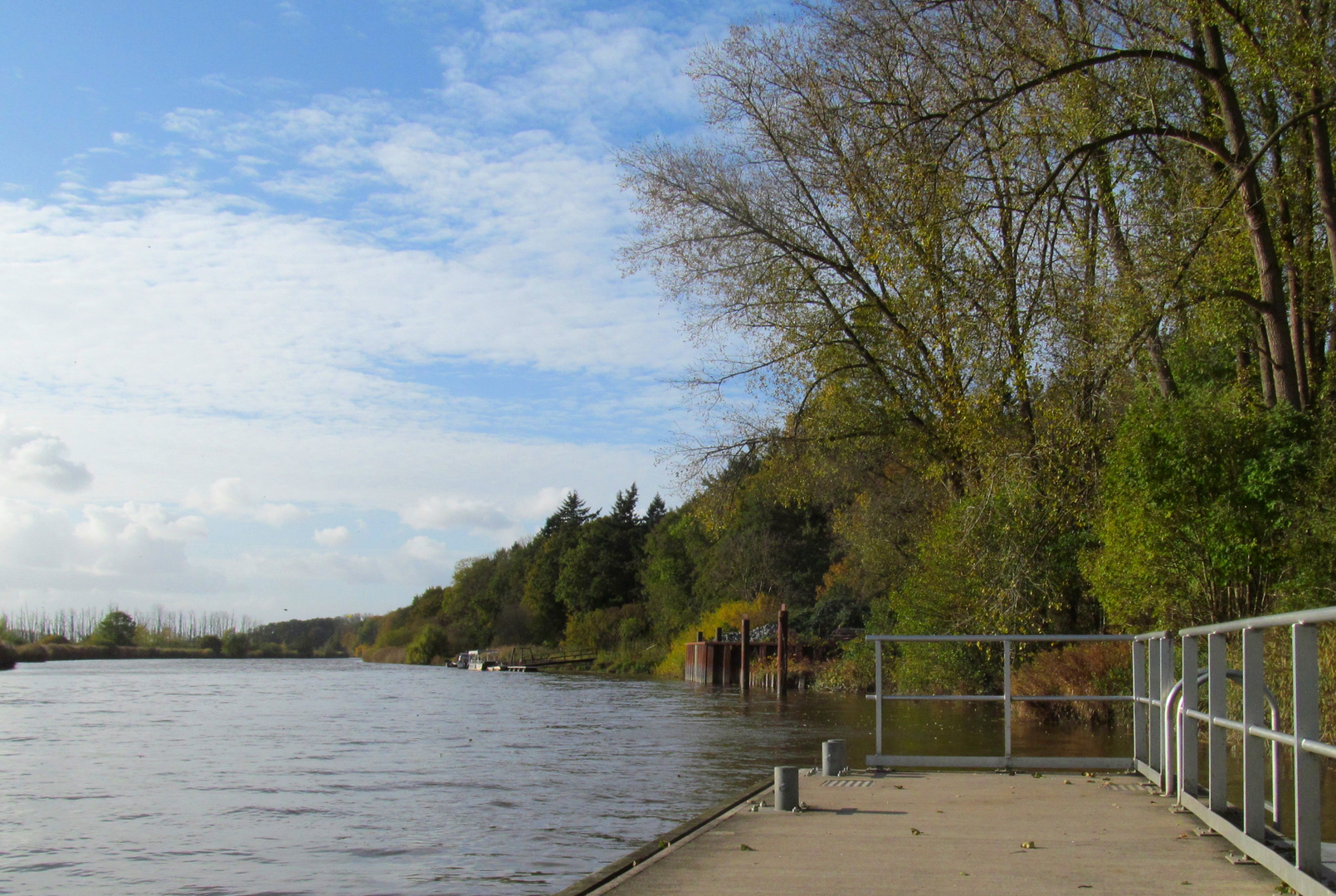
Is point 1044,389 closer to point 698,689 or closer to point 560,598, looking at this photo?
point 698,689

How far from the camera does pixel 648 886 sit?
17.6 feet

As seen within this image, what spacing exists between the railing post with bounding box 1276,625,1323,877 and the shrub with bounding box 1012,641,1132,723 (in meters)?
13.8

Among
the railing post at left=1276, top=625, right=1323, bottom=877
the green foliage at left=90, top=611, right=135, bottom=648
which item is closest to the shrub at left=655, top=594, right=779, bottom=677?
the railing post at left=1276, top=625, right=1323, bottom=877

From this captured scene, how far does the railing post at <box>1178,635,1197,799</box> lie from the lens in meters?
6.80

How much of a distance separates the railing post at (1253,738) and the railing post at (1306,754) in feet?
1.72

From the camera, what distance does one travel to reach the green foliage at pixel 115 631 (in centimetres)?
9644

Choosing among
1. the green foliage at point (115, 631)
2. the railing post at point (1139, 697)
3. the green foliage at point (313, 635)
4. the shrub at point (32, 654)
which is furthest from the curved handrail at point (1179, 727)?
the green foliage at point (313, 635)

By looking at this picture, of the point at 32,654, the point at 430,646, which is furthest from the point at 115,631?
the point at 430,646

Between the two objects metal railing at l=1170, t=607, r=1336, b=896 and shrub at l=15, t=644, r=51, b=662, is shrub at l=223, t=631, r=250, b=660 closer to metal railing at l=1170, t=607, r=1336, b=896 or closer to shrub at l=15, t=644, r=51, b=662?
shrub at l=15, t=644, r=51, b=662

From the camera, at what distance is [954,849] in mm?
6246

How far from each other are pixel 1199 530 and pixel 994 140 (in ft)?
19.8

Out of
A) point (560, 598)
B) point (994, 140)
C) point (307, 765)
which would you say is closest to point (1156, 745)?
point (994, 140)

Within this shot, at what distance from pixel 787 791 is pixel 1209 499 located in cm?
1014

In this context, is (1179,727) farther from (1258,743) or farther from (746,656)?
(746,656)
